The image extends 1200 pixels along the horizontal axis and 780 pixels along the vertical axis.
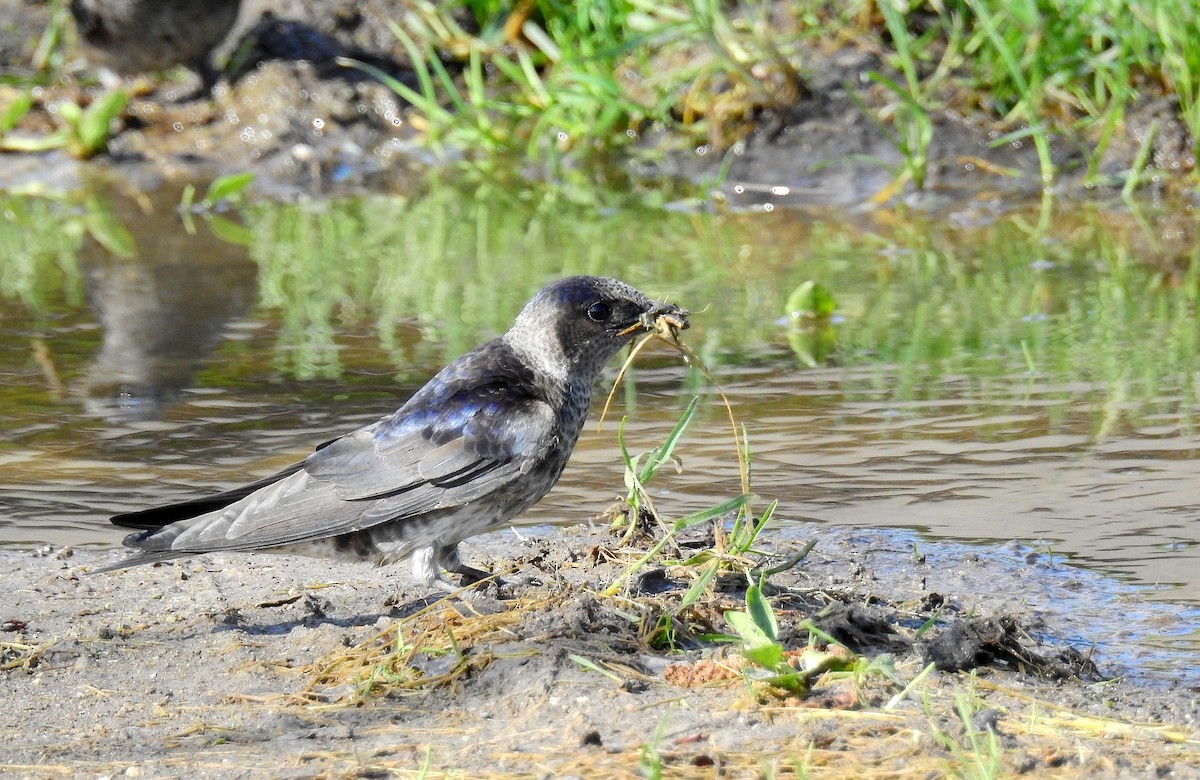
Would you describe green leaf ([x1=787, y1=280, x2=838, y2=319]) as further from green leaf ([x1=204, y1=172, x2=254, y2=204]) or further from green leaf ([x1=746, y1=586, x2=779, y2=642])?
green leaf ([x1=204, y1=172, x2=254, y2=204])

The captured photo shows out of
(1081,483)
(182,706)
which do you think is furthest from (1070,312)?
(182,706)

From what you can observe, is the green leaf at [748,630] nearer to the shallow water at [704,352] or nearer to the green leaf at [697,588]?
the green leaf at [697,588]

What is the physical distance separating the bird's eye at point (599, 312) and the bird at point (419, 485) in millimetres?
A: 76

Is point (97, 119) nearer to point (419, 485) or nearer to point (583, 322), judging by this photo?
point (583, 322)

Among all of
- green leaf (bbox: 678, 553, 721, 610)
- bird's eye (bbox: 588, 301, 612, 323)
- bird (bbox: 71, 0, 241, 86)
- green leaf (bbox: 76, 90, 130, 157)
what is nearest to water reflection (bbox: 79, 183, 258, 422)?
green leaf (bbox: 76, 90, 130, 157)

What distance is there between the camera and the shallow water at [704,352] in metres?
4.81

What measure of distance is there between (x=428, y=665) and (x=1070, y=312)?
4170mm

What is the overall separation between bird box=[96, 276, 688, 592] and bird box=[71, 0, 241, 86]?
6764mm

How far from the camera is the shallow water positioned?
4809 mm

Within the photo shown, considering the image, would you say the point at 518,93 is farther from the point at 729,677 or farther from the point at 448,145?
the point at 729,677

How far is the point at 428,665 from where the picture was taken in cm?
343

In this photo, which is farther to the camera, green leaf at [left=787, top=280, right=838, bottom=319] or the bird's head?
green leaf at [left=787, top=280, right=838, bottom=319]

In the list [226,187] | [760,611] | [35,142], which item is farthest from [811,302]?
[35,142]

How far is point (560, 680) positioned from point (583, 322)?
1.38 meters
